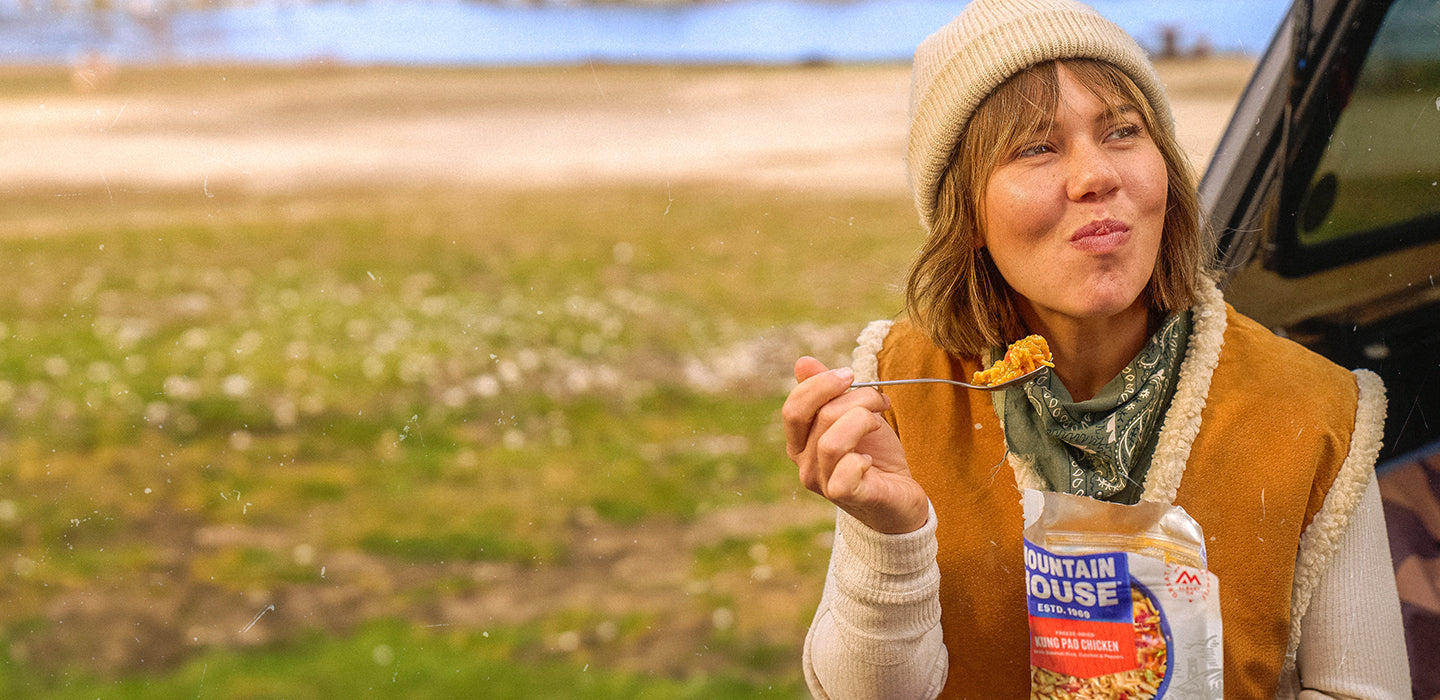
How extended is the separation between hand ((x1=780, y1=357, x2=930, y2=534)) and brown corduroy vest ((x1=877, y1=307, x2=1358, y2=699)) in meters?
0.19

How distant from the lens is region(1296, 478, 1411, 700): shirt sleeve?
1.06m

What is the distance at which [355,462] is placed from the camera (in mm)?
4945

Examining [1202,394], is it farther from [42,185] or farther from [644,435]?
[42,185]

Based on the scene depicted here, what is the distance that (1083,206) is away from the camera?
101 centimetres

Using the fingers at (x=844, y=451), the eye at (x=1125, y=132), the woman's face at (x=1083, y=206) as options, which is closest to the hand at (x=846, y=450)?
the fingers at (x=844, y=451)

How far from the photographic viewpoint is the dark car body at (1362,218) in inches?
48.1

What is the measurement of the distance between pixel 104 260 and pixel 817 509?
18.6 feet

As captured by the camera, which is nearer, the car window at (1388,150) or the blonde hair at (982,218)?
the blonde hair at (982,218)

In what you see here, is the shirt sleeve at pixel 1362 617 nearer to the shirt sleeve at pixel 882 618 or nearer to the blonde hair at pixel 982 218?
the blonde hair at pixel 982 218

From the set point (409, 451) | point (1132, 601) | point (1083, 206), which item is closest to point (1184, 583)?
point (1132, 601)

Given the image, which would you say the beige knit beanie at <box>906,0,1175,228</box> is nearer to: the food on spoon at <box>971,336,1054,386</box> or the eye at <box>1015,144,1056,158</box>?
the eye at <box>1015,144,1056,158</box>

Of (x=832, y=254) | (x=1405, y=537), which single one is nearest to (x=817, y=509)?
(x=1405, y=537)

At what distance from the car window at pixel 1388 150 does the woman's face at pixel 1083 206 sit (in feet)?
1.43

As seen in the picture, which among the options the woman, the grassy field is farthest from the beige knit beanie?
the grassy field
